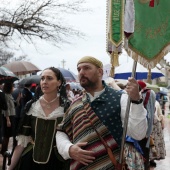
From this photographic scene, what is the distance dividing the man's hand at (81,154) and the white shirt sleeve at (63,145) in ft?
0.25

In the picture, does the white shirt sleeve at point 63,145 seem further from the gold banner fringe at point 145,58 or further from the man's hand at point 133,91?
the gold banner fringe at point 145,58

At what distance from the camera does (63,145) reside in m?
2.73

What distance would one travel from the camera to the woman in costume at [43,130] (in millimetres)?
3727

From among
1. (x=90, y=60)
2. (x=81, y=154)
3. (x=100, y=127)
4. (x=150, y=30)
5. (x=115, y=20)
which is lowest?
(x=81, y=154)

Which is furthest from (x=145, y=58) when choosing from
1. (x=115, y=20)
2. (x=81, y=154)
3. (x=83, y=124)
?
(x=115, y=20)

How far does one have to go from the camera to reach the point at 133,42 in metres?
2.75

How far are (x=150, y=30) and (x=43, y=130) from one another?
160cm

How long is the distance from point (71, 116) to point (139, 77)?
239 inches

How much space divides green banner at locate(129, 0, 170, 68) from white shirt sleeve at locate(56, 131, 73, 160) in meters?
0.80

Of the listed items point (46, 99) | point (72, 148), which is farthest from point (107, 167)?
point (46, 99)

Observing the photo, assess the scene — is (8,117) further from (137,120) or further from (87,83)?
(137,120)

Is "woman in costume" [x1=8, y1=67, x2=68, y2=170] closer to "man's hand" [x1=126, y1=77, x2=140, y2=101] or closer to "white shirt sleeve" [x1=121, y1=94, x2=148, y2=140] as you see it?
"white shirt sleeve" [x1=121, y1=94, x2=148, y2=140]

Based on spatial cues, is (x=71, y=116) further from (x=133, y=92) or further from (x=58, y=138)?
(x=133, y=92)

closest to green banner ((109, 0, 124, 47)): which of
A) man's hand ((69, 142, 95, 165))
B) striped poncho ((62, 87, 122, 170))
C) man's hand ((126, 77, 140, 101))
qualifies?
striped poncho ((62, 87, 122, 170))
